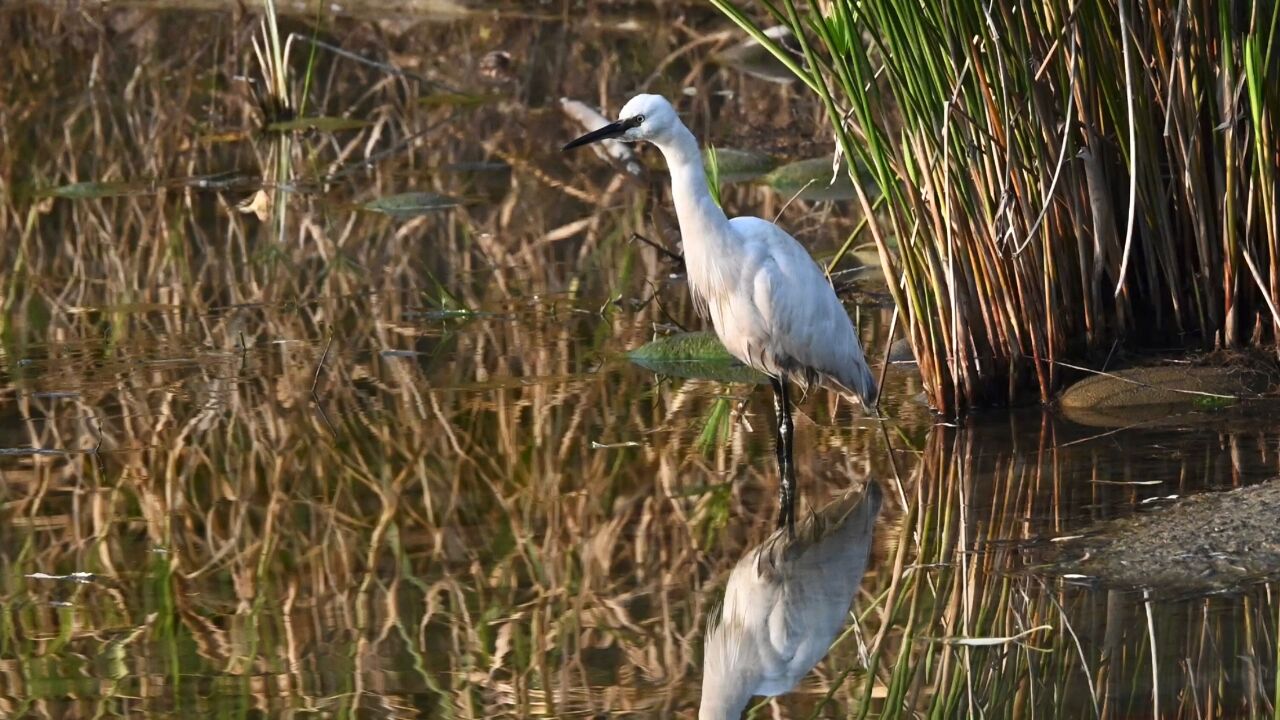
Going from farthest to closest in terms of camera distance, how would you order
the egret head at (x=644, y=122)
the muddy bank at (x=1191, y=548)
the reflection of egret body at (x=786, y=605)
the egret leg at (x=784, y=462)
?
the egret head at (x=644, y=122) → the egret leg at (x=784, y=462) → the muddy bank at (x=1191, y=548) → the reflection of egret body at (x=786, y=605)

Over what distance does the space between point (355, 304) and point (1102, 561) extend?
141 inches

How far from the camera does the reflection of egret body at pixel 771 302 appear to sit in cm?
462

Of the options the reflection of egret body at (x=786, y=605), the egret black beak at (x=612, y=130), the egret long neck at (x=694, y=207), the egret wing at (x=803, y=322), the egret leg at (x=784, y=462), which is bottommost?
the reflection of egret body at (x=786, y=605)

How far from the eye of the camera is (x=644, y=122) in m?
4.41

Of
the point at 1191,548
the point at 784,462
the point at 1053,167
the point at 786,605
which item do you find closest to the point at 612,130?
the point at 784,462

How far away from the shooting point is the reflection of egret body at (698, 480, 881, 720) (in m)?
3.19

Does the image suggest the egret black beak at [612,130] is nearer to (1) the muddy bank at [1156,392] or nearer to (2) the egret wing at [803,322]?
(2) the egret wing at [803,322]

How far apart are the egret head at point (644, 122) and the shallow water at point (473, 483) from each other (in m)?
0.71

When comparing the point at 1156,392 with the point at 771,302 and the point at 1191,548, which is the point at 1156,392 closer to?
the point at 771,302

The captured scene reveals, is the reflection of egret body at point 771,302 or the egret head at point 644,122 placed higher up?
the egret head at point 644,122

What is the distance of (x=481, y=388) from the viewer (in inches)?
212

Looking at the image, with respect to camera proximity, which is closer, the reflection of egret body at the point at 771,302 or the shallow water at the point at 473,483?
the shallow water at the point at 473,483

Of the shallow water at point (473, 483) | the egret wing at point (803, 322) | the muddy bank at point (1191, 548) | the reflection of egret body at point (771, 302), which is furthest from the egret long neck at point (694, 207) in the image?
the muddy bank at point (1191, 548)

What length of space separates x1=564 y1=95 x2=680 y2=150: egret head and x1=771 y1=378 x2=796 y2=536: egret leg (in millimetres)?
753
